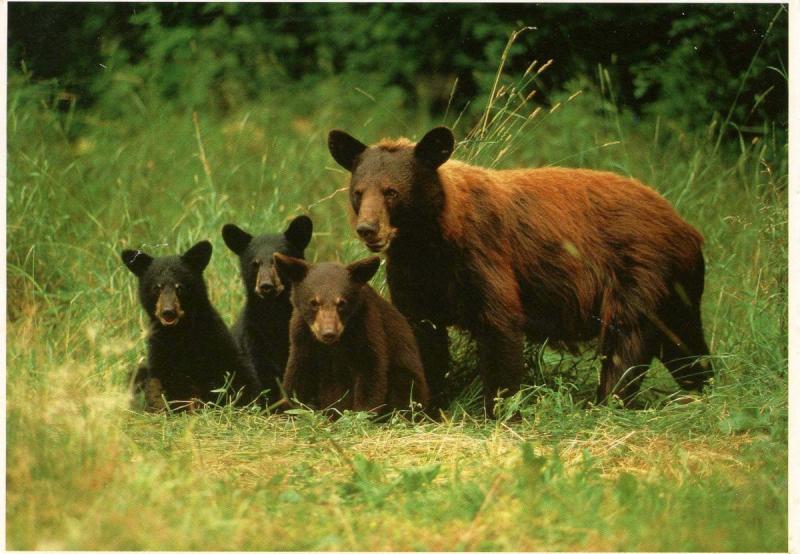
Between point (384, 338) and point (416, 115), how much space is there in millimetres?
6375

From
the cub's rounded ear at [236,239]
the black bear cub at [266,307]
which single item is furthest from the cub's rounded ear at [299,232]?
the cub's rounded ear at [236,239]

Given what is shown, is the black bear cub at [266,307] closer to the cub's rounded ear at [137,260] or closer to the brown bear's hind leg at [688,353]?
the cub's rounded ear at [137,260]

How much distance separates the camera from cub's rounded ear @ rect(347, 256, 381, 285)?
21.1 ft

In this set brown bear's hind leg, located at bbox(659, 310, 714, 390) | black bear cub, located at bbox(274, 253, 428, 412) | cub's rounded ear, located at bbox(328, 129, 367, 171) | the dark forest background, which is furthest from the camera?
the dark forest background

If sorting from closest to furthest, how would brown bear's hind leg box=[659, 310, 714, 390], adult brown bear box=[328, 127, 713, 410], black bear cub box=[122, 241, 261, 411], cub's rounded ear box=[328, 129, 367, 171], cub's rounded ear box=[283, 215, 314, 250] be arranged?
adult brown bear box=[328, 127, 713, 410], cub's rounded ear box=[328, 129, 367, 171], black bear cub box=[122, 241, 261, 411], cub's rounded ear box=[283, 215, 314, 250], brown bear's hind leg box=[659, 310, 714, 390]

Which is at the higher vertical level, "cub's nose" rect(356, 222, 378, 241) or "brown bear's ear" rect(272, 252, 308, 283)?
"cub's nose" rect(356, 222, 378, 241)

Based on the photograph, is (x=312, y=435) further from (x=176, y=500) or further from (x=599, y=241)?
(x=599, y=241)

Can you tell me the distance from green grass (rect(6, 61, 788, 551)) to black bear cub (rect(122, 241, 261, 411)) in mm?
283

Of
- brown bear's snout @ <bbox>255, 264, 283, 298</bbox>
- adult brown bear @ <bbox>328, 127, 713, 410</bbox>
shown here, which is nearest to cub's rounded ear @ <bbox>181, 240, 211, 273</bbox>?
brown bear's snout @ <bbox>255, 264, 283, 298</bbox>

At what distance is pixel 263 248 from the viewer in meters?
7.04

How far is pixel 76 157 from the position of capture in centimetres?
973

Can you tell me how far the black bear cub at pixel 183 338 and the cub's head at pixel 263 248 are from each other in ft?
1.04

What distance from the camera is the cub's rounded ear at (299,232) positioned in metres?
7.07

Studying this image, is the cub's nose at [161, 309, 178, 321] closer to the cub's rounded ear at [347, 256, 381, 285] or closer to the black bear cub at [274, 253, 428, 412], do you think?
the black bear cub at [274, 253, 428, 412]
